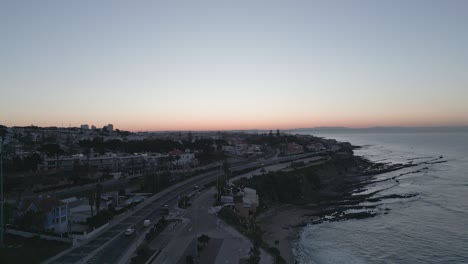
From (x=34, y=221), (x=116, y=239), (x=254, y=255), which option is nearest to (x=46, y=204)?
(x=34, y=221)

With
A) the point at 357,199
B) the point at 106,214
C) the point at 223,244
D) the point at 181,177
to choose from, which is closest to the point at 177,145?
the point at 181,177

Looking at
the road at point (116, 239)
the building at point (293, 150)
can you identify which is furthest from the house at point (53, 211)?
the building at point (293, 150)

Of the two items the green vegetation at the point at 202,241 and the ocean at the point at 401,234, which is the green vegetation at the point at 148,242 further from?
the ocean at the point at 401,234

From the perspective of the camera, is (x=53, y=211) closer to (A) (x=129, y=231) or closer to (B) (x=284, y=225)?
(A) (x=129, y=231)

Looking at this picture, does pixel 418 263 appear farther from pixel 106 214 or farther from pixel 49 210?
pixel 49 210

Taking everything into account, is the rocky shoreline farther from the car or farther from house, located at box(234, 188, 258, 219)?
the car
